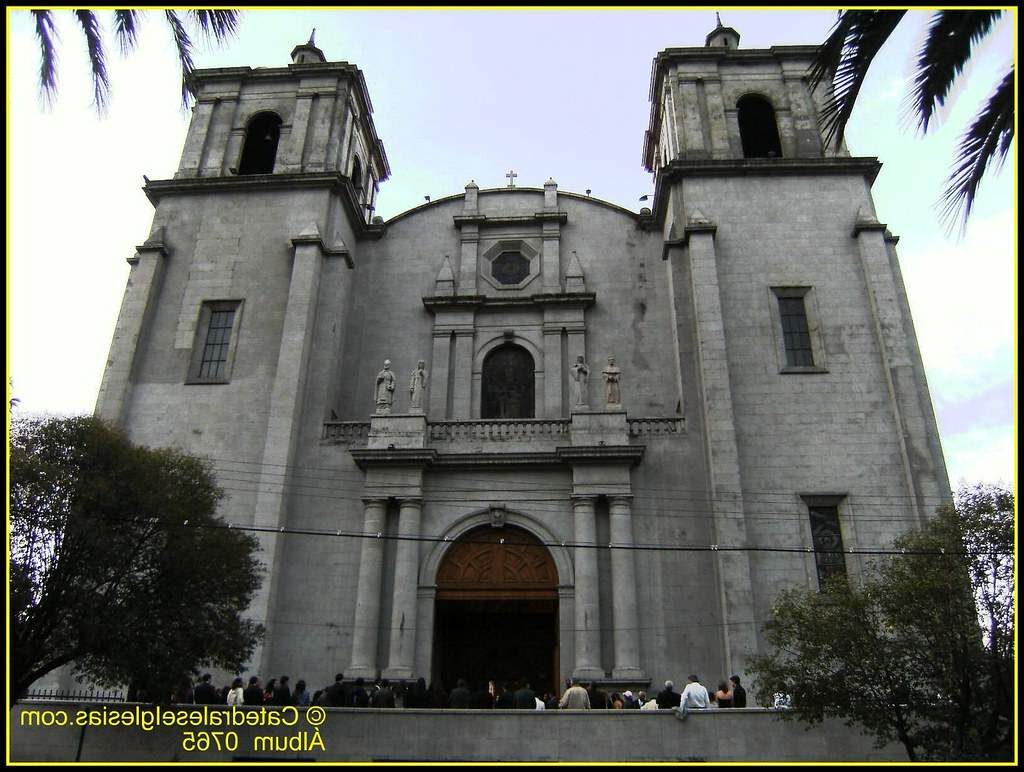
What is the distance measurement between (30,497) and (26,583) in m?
1.38

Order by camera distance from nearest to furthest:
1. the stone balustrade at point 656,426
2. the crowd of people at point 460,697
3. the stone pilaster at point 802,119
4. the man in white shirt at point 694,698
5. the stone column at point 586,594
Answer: the man in white shirt at point 694,698 < the crowd of people at point 460,697 < the stone column at point 586,594 < the stone balustrade at point 656,426 < the stone pilaster at point 802,119

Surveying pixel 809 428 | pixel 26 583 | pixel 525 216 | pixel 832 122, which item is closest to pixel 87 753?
pixel 26 583

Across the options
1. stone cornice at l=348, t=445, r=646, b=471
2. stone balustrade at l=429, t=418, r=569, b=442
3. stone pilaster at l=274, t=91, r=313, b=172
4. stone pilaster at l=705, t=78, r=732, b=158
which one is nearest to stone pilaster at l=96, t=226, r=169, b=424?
stone pilaster at l=274, t=91, r=313, b=172

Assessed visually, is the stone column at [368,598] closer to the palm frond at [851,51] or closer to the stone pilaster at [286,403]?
the stone pilaster at [286,403]

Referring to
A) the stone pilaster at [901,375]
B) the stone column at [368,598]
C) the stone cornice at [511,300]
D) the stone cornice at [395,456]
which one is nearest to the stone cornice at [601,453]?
the stone cornice at [395,456]

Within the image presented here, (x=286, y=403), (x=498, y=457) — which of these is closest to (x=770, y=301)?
(x=498, y=457)

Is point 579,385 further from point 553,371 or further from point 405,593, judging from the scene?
point 405,593

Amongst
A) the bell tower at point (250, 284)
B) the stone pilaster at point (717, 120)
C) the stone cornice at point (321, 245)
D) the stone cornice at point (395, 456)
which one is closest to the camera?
the stone cornice at point (395, 456)

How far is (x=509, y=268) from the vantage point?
89.5 feet

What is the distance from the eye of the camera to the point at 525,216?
2770 cm

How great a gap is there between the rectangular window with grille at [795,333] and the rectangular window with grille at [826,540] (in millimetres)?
4243

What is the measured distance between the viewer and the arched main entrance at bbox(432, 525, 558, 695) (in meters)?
20.7

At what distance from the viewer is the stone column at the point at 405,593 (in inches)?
761

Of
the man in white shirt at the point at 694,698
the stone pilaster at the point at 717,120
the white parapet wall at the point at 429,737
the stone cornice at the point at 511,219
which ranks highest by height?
the stone pilaster at the point at 717,120
